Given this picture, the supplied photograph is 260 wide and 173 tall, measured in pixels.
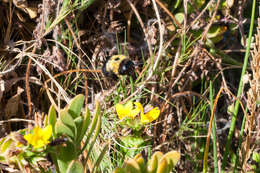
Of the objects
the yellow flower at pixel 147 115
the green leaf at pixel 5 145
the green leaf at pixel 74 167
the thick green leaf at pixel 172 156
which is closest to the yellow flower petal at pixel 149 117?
the yellow flower at pixel 147 115

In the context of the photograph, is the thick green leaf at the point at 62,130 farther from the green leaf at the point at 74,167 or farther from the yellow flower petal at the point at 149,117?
the yellow flower petal at the point at 149,117

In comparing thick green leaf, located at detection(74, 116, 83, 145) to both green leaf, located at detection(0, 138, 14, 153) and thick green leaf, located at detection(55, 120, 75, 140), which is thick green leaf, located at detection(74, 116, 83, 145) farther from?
green leaf, located at detection(0, 138, 14, 153)

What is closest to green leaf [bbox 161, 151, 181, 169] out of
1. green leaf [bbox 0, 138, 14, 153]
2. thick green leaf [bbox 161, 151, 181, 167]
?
thick green leaf [bbox 161, 151, 181, 167]

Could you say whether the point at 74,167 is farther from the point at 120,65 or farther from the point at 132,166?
the point at 120,65

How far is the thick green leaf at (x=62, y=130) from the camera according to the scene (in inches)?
34.2

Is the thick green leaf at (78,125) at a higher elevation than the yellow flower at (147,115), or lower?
higher

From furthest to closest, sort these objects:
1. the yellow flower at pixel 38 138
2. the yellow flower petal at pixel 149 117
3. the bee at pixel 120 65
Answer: the bee at pixel 120 65 < the yellow flower petal at pixel 149 117 < the yellow flower at pixel 38 138

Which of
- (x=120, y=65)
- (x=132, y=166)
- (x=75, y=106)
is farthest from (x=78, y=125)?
(x=120, y=65)

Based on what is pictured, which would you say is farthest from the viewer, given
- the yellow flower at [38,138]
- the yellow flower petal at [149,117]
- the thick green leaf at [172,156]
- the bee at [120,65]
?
the bee at [120,65]

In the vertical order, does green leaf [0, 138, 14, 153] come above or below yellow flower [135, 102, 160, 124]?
above

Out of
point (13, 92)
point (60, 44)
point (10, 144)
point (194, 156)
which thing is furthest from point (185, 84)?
point (10, 144)

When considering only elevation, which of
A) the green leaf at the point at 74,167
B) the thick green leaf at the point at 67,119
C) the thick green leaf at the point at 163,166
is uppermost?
the thick green leaf at the point at 67,119

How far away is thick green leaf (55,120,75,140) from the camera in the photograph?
0.87m

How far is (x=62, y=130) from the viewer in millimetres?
883
